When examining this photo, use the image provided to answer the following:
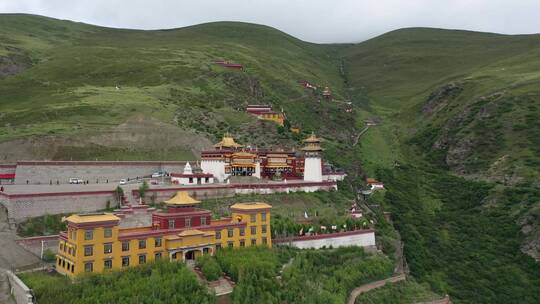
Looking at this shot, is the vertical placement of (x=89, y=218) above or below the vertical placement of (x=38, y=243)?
above

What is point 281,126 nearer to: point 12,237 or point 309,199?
point 309,199

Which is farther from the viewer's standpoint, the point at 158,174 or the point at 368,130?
the point at 368,130

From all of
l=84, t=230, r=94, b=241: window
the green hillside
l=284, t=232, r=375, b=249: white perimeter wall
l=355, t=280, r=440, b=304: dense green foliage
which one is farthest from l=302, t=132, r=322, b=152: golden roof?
l=84, t=230, r=94, b=241: window

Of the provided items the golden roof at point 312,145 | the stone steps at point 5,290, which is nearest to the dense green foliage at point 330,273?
the golden roof at point 312,145

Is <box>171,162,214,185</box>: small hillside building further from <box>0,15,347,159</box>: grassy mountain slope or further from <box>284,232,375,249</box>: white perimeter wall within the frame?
<box>284,232,375,249</box>: white perimeter wall

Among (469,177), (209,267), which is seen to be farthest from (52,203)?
(469,177)

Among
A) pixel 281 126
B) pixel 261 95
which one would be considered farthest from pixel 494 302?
pixel 261 95

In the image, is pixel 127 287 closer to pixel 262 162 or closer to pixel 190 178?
pixel 190 178
